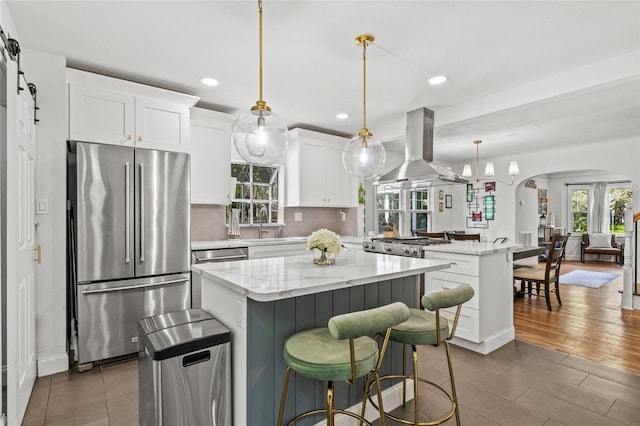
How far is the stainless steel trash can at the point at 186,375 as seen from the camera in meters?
1.56

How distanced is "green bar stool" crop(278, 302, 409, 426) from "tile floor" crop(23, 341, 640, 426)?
1.01 metres

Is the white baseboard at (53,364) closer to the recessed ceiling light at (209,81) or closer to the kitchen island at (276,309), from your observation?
the kitchen island at (276,309)

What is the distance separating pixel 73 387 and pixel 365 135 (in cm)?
287

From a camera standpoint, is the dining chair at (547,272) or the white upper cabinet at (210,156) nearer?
the white upper cabinet at (210,156)

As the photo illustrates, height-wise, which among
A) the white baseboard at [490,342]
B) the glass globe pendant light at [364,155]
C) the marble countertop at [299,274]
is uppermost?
the glass globe pendant light at [364,155]

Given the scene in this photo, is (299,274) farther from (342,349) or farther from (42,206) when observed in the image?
(42,206)

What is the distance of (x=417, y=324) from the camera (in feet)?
6.24

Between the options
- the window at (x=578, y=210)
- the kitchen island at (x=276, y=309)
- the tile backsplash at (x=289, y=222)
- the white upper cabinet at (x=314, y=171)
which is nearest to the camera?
the kitchen island at (x=276, y=309)

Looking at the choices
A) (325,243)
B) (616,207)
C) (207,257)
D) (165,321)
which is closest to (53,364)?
(207,257)

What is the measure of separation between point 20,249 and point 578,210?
12.0 m

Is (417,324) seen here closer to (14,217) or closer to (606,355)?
(14,217)

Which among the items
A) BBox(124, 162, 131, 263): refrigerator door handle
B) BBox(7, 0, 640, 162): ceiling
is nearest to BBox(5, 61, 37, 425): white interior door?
BBox(124, 162, 131, 263): refrigerator door handle

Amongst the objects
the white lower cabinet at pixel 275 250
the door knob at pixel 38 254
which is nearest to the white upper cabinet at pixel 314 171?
the white lower cabinet at pixel 275 250

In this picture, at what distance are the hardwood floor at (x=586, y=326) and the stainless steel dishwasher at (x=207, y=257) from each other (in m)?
3.09
